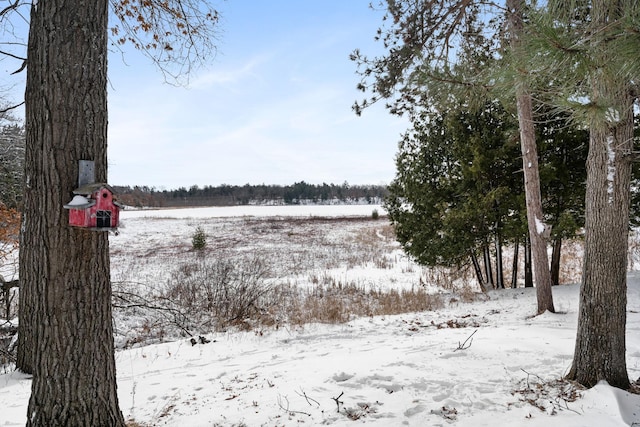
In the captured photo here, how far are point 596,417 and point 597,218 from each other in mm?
1588

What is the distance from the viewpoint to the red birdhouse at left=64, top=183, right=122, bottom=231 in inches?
82.5

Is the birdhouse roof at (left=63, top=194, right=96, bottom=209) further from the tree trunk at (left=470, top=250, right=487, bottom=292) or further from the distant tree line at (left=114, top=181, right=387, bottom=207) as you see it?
the distant tree line at (left=114, top=181, right=387, bottom=207)

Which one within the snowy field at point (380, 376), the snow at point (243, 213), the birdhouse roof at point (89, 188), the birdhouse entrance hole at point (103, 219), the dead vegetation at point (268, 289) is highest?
the birdhouse roof at point (89, 188)

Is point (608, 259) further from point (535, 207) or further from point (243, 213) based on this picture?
point (243, 213)

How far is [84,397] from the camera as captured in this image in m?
2.30

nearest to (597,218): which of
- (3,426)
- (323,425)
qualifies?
(323,425)

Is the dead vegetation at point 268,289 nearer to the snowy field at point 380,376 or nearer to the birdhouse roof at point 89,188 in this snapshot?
the snowy field at point 380,376

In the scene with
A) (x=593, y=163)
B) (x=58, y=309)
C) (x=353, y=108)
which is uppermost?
(x=353, y=108)

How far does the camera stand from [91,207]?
6.89 ft

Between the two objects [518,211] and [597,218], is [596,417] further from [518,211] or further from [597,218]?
[518,211]

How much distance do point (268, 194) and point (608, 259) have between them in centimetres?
10446

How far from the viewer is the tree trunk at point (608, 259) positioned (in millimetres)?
3119

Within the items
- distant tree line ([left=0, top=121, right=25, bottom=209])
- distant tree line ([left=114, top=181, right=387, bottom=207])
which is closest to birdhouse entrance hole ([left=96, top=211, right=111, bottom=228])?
distant tree line ([left=0, top=121, right=25, bottom=209])

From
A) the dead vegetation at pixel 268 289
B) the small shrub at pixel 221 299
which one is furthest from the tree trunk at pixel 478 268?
the small shrub at pixel 221 299
